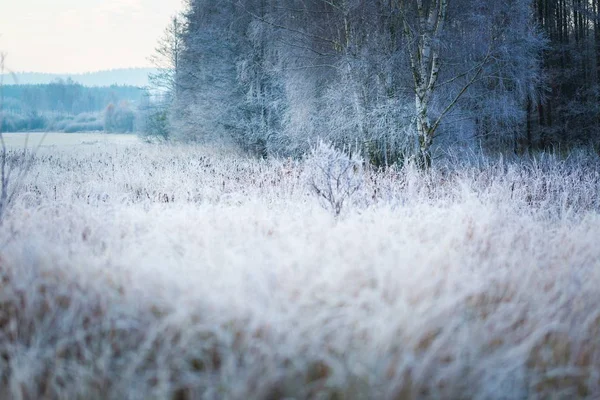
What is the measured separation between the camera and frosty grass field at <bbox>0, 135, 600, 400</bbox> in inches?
66.2

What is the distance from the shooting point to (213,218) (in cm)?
380

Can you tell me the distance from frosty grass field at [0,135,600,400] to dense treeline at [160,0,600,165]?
199 inches

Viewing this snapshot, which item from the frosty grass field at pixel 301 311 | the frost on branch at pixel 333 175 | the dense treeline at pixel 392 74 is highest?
the dense treeline at pixel 392 74

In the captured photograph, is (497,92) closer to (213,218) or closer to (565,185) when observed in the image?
(565,185)

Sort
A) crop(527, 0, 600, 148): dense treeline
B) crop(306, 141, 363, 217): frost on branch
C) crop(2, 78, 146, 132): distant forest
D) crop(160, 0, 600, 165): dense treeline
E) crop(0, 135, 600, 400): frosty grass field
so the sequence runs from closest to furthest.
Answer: crop(0, 135, 600, 400): frosty grass field → crop(2, 78, 146, 132): distant forest → crop(306, 141, 363, 217): frost on branch → crop(160, 0, 600, 165): dense treeline → crop(527, 0, 600, 148): dense treeline

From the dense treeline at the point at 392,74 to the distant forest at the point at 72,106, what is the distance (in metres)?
4.70

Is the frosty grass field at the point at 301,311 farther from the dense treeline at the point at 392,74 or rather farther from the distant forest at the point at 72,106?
the dense treeline at the point at 392,74

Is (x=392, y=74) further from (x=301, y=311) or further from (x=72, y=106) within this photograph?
(x=301, y=311)

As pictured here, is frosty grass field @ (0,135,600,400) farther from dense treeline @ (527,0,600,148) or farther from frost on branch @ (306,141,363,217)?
dense treeline @ (527,0,600,148)

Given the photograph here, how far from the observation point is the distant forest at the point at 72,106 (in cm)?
371

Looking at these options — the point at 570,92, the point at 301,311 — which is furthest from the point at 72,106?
the point at 570,92

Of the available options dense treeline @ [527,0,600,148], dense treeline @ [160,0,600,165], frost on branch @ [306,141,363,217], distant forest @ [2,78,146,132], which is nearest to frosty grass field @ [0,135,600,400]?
distant forest @ [2,78,146,132]

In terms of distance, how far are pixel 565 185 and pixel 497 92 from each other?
3.75 m

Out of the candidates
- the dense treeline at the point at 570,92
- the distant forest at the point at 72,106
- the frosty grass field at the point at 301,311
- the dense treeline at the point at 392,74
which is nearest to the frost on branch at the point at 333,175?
the frosty grass field at the point at 301,311
